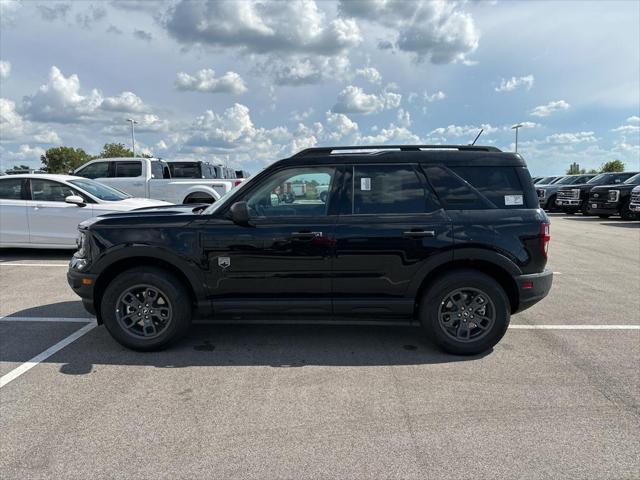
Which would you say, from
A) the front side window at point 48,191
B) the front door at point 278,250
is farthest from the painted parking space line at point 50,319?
the front side window at point 48,191

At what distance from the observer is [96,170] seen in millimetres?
12516

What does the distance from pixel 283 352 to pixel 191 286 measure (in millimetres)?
1051

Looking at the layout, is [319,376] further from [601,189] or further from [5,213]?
[601,189]

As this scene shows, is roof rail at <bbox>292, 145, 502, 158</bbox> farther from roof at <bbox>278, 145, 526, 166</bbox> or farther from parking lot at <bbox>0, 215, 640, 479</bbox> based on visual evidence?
parking lot at <bbox>0, 215, 640, 479</bbox>

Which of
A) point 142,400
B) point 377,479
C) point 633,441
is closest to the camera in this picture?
point 377,479

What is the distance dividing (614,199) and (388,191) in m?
17.1

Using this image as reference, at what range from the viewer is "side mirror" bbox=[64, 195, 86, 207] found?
8.08 m

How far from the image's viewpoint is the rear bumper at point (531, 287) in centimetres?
405

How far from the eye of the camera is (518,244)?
401 centimetres

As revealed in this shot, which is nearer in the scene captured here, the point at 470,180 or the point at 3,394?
the point at 3,394

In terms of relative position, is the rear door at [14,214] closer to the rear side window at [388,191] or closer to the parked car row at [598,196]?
the rear side window at [388,191]

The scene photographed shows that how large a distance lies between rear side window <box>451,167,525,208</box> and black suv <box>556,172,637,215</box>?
58.8 ft

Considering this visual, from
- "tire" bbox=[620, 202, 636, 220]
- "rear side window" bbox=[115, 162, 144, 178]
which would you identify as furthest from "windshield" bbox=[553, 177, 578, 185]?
"rear side window" bbox=[115, 162, 144, 178]

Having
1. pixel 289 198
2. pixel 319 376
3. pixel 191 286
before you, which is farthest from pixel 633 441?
pixel 191 286
